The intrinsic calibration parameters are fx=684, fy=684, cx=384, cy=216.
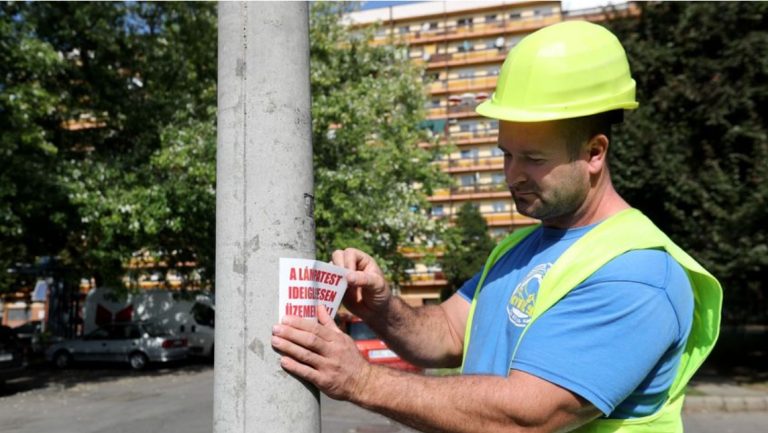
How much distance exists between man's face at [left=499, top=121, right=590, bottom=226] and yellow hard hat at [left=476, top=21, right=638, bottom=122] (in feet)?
0.21

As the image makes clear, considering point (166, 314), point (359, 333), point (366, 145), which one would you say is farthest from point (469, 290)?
point (166, 314)

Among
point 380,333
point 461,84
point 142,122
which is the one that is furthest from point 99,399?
point 461,84

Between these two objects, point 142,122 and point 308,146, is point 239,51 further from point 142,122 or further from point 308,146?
point 142,122

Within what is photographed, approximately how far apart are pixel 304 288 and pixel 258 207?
227 millimetres

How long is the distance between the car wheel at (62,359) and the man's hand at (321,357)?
22807mm

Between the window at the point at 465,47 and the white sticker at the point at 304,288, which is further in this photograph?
the window at the point at 465,47

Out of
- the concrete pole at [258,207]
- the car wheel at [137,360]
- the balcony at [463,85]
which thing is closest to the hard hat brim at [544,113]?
the concrete pole at [258,207]

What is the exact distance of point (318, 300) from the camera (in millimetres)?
1742

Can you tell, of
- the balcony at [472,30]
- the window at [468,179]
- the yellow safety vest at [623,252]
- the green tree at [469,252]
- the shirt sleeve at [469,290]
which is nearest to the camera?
the yellow safety vest at [623,252]

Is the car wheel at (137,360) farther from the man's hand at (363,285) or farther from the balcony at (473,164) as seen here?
the balcony at (473,164)

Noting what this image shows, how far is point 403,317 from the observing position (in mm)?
2312

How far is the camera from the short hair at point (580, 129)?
5.83 feet

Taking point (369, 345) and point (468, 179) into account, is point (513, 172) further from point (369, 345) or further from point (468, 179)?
point (468, 179)

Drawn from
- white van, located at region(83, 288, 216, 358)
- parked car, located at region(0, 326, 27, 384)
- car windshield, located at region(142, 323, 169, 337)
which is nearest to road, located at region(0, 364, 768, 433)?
parked car, located at region(0, 326, 27, 384)
